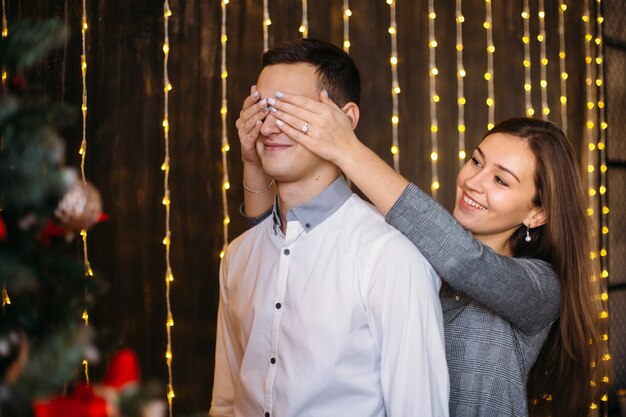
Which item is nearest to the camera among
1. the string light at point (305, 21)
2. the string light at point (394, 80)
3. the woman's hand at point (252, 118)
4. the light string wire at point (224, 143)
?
the woman's hand at point (252, 118)

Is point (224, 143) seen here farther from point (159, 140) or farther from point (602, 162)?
point (602, 162)

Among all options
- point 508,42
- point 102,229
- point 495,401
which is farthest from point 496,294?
point 508,42

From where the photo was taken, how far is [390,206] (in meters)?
1.48

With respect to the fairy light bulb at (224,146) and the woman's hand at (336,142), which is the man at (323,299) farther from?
the fairy light bulb at (224,146)

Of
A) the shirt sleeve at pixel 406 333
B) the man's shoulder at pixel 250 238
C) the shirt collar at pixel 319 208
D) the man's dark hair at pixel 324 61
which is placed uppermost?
the man's dark hair at pixel 324 61

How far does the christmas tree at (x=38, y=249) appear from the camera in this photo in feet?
1.89

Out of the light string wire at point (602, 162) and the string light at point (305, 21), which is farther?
the light string wire at point (602, 162)

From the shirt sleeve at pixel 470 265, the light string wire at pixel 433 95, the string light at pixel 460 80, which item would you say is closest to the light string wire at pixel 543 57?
the string light at pixel 460 80

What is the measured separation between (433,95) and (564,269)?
1728mm

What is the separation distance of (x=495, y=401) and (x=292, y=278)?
0.58 meters

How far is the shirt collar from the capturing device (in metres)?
1.55

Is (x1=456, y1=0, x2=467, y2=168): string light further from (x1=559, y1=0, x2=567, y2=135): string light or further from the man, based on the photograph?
the man

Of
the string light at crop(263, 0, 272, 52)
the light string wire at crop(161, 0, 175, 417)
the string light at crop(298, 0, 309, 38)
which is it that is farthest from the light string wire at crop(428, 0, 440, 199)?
the light string wire at crop(161, 0, 175, 417)

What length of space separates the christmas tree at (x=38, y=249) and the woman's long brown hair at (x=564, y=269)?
138 cm
